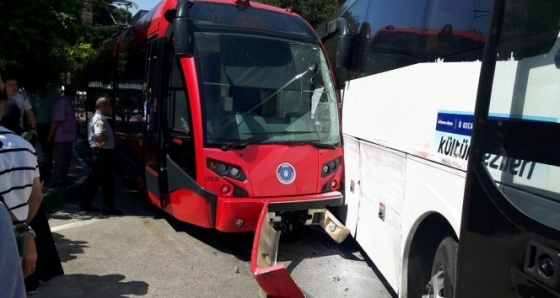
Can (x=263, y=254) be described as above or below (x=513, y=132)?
below

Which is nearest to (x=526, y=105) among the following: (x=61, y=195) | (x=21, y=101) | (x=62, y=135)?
(x=21, y=101)

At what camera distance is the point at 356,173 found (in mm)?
5453

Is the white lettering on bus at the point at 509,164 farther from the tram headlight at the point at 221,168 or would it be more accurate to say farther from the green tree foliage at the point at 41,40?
the green tree foliage at the point at 41,40

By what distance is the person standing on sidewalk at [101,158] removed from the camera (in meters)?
6.89

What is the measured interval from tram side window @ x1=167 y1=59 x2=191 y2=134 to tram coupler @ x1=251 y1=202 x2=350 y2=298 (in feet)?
4.59

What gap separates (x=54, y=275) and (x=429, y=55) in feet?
12.7

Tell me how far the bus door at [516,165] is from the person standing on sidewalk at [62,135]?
7.37 metres

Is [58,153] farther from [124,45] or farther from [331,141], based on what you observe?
[331,141]

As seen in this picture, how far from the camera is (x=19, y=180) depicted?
246cm

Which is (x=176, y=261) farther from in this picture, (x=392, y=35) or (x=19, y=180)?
(x=392, y=35)

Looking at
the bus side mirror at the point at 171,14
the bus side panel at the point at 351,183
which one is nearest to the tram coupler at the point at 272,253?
the bus side panel at the point at 351,183

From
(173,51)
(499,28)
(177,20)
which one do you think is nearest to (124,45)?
(173,51)

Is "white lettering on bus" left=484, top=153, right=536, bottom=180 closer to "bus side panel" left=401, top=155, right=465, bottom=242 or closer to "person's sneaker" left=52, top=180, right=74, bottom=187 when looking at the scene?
"bus side panel" left=401, top=155, right=465, bottom=242

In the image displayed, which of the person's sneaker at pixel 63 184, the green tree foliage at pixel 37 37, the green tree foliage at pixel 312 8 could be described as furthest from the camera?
the green tree foliage at pixel 312 8
